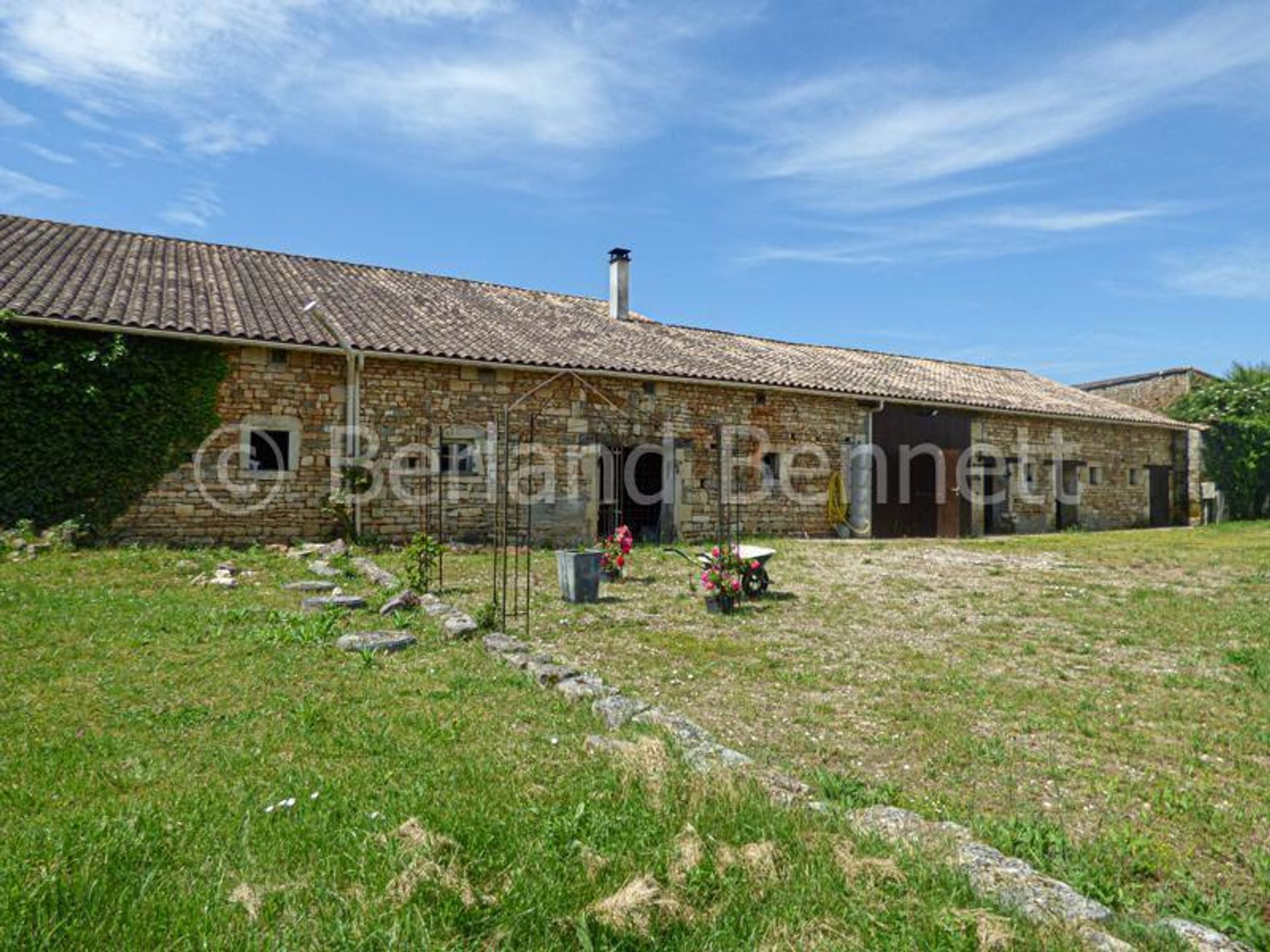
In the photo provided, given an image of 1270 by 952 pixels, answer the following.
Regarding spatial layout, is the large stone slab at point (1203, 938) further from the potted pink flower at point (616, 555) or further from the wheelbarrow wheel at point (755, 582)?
the potted pink flower at point (616, 555)

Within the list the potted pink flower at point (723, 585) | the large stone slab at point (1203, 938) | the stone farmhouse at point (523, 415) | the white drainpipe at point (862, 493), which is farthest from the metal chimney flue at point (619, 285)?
the large stone slab at point (1203, 938)

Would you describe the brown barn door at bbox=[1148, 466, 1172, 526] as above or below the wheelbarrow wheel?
above

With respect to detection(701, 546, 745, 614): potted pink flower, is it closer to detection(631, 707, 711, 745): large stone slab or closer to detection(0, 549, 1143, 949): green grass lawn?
detection(0, 549, 1143, 949): green grass lawn

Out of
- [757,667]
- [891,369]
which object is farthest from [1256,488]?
[757,667]

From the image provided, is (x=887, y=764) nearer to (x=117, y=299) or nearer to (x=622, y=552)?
(x=622, y=552)

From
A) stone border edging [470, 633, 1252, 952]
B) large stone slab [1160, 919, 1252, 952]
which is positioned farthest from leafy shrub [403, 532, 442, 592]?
large stone slab [1160, 919, 1252, 952]

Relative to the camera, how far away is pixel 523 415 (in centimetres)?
1458

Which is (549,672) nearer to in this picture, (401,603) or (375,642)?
(375,642)

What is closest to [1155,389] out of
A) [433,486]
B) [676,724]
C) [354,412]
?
[433,486]

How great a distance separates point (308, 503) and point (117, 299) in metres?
4.27

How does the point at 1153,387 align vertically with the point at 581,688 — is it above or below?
above

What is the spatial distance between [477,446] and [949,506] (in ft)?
36.9

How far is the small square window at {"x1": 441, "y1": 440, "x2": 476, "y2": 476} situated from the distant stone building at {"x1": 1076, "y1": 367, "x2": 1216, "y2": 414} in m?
24.2

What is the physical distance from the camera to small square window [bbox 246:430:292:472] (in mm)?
12742
